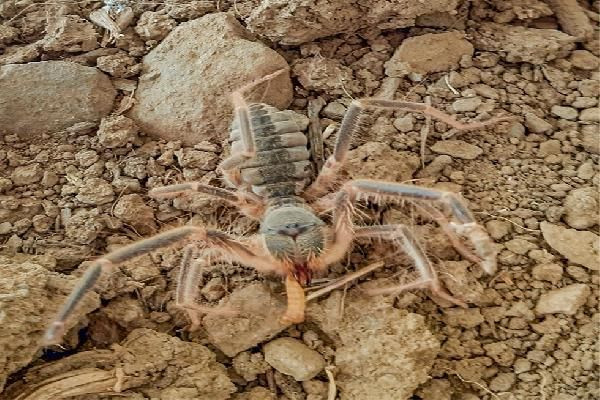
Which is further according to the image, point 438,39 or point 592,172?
point 438,39

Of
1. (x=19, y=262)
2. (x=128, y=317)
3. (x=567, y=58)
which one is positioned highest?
(x=567, y=58)

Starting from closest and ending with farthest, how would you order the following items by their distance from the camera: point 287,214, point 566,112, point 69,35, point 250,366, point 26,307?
point 26,307
point 250,366
point 287,214
point 566,112
point 69,35

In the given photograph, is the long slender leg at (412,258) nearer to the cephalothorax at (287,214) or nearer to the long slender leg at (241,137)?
the cephalothorax at (287,214)

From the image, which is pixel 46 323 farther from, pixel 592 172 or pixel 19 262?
pixel 592 172

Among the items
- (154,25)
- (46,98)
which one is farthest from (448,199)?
(46,98)

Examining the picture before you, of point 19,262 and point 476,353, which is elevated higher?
point 19,262

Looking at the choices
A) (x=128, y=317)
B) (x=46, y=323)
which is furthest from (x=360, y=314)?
(x=46, y=323)

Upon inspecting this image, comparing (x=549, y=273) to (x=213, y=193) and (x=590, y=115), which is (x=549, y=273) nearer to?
(x=590, y=115)
